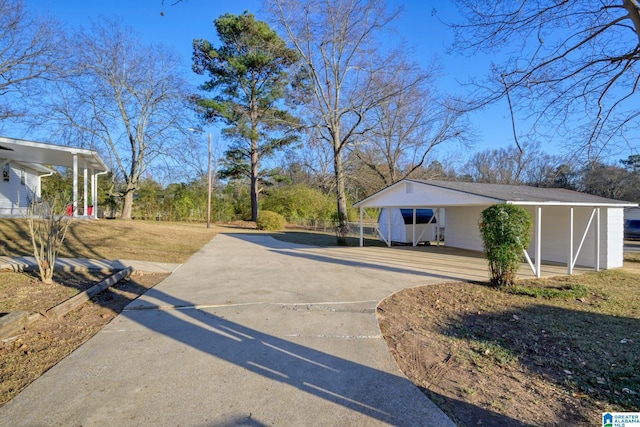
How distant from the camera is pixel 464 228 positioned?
46.9 feet

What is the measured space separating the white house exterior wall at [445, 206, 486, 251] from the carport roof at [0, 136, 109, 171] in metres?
16.8

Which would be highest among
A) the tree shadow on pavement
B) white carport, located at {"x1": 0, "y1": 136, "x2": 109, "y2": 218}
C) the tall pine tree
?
the tall pine tree

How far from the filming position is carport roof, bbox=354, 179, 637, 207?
830cm

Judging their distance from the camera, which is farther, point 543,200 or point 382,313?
point 543,200

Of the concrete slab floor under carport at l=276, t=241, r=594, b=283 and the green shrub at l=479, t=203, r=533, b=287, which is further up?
the green shrub at l=479, t=203, r=533, b=287

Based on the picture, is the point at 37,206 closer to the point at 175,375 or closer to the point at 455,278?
the point at 175,375

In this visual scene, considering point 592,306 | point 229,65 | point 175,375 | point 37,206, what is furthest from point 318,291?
point 229,65

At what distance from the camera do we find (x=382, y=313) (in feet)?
16.2

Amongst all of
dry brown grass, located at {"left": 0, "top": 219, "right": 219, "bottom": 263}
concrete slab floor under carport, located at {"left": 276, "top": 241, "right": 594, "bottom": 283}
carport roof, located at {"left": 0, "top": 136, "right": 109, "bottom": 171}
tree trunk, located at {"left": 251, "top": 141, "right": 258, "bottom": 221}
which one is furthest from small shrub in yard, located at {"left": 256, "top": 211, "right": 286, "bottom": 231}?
concrete slab floor under carport, located at {"left": 276, "top": 241, "right": 594, "bottom": 283}

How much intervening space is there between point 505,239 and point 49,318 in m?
7.99

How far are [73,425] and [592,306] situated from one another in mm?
7510

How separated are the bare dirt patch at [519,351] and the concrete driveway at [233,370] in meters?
0.37

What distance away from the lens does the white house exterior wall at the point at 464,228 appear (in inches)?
532

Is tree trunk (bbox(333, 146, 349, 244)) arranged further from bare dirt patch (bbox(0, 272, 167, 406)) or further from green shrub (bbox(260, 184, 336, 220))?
bare dirt patch (bbox(0, 272, 167, 406))
